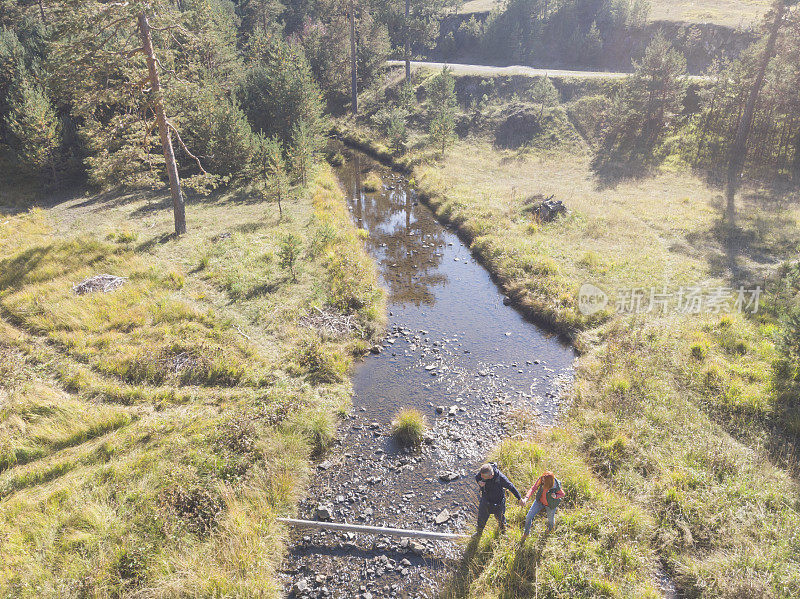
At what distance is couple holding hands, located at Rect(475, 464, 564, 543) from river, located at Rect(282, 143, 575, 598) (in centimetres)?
111

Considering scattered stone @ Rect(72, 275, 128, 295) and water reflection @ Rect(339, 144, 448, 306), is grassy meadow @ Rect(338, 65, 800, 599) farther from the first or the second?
scattered stone @ Rect(72, 275, 128, 295)

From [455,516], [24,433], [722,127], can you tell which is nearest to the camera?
[455,516]

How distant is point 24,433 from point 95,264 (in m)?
11.3

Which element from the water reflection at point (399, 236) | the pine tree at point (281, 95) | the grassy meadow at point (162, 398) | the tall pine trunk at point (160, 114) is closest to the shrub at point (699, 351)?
the water reflection at point (399, 236)

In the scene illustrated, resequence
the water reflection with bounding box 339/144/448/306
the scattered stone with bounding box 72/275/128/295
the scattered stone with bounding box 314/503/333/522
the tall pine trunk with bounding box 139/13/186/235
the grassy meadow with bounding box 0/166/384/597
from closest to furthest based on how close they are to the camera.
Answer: the grassy meadow with bounding box 0/166/384/597 < the scattered stone with bounding box 314/503/333/522 < the scattered stone with bounding box 72/275/128/295 < the tall pine trunk with bounding box 139/13/186/235 < the water reflection with bounding box 339/144/448/306

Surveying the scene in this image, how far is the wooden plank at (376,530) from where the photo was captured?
9516 mm

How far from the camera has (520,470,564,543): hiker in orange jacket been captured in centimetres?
855

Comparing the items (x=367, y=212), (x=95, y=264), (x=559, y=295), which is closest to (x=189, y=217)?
(x=95, y=264)

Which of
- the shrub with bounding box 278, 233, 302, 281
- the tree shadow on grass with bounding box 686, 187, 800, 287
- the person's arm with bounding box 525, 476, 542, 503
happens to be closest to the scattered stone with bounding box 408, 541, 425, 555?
the person's arm with bounding box 525, 476, 542, 503

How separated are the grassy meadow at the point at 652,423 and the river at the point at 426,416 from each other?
3.11ft

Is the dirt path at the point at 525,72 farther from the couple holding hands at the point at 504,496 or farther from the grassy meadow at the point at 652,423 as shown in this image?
the couple holding hands at the point at 504,496

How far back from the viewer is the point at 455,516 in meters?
10.2

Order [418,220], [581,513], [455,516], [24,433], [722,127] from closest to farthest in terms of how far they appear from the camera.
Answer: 1. [581,513]
2. [455,516]
3. [24,433]
4. [418,220]
5. [722,127]

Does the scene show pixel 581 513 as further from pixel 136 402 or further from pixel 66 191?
A: pixel 66 191
